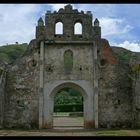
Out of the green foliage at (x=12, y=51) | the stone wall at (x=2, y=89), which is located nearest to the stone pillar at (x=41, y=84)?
the stone wall at (x=2, y=89)

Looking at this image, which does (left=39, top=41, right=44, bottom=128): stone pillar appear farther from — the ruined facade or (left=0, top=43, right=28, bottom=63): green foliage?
(left=0, top=43, right=28, bottom=63): green foliage

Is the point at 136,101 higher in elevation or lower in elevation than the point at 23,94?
lower

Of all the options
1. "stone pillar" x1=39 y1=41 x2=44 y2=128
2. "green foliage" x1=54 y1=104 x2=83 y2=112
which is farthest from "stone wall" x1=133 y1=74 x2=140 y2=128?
"green foliage" x1=54 y1=104 x2=83 y2=112

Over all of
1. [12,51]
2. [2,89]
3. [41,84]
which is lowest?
[2,89]

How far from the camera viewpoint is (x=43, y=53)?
23125 millimetres

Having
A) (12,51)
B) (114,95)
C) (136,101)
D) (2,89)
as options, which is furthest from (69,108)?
(12,51)

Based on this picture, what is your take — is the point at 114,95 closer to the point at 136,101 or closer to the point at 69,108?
the point at 136,101

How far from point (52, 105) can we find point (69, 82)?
2.03 metres

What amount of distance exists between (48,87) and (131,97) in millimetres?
5936

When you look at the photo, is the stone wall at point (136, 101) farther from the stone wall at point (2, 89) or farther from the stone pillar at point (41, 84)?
the stone wall at point (2, 89)

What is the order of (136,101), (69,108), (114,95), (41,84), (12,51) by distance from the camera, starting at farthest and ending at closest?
(12,51)
(69,108)
(114,95)
(41,84)
(136,101)

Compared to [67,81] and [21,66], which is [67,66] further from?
[21,66]

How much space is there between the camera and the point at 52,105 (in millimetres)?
22906

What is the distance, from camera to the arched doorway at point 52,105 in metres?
22.5
